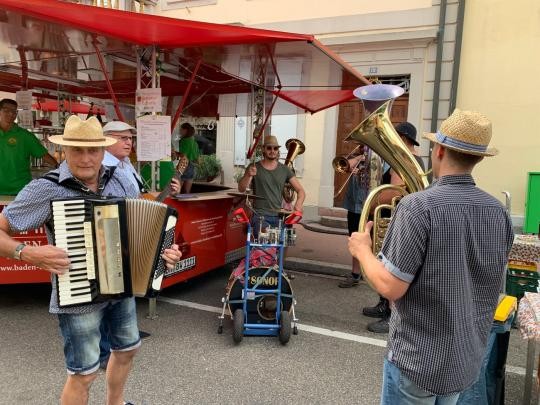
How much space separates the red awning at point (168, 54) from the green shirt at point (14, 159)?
44.3 inches

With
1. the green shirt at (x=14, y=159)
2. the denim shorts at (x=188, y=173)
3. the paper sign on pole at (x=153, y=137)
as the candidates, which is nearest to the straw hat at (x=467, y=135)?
the paper sign on pole at (x=153, y=137)

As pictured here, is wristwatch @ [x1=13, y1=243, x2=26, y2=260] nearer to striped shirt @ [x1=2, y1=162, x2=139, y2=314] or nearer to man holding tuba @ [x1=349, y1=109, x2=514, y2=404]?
striped shirt @ [x1=2, y1=162, x2=139, y2=314]

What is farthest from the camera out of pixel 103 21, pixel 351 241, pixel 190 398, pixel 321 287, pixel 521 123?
pixel 521 123

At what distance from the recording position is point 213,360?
3.62 m

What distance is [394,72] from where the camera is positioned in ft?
31.1

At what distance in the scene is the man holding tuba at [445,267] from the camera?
1.58 m

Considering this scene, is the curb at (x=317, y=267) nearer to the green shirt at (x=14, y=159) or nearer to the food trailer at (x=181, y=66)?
the food trailer at (x=181, y=66)

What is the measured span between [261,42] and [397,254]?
10.3 ft

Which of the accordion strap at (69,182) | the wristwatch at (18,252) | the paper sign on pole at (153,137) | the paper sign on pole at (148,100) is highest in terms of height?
the paper sign on pole at (148,100)

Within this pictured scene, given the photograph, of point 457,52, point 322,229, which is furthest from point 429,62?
point 322,229

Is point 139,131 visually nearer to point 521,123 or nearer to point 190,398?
point 190,398

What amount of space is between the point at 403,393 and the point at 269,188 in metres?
3.82

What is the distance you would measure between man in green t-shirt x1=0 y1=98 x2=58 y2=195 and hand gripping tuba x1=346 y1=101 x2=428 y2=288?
4244 mm

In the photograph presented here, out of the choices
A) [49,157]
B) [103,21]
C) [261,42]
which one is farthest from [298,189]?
[49,157]
